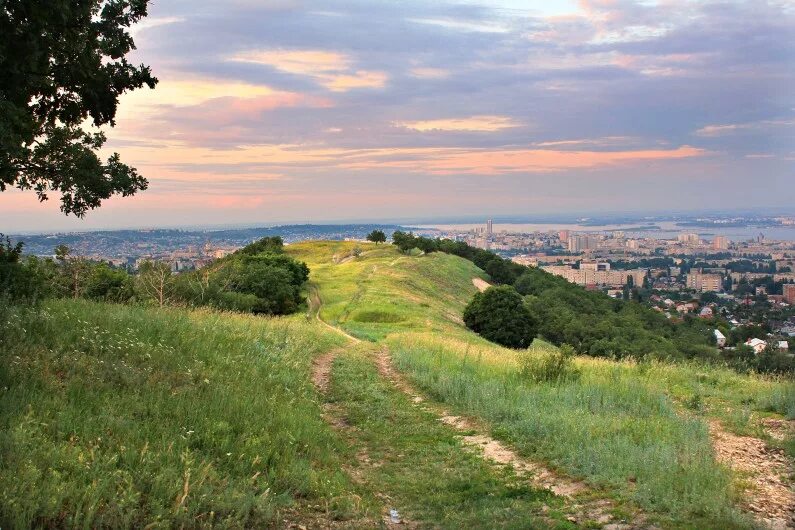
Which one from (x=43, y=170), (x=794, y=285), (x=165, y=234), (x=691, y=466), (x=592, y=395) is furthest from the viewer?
(x=165, y=234)

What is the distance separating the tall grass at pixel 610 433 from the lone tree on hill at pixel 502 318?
3198 centimetres

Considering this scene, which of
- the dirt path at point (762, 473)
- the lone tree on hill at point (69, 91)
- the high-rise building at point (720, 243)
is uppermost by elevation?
the lone tree on hill at point (69, 91)

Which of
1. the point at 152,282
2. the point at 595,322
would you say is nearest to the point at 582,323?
the point at 595,322

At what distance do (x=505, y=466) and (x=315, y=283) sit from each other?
160 ft

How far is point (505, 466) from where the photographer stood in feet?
24.6

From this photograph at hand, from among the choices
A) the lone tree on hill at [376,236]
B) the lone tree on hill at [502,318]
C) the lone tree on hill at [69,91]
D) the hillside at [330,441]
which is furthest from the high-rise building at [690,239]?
the lone tree on hill at [69,91]

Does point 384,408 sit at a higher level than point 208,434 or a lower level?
lower

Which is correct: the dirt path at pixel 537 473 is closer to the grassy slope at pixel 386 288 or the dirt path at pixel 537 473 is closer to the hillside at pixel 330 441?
the hillside at pixel 330 441

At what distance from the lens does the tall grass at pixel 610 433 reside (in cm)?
608

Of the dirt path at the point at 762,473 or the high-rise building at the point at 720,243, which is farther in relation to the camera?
the high-rise building at the point at 720,243

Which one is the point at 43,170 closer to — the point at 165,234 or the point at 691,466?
the point at 691,466

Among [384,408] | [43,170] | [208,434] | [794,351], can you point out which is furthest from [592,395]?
[794,351]

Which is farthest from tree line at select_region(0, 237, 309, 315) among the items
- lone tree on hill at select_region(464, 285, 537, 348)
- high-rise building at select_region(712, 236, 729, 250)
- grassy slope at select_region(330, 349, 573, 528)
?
high-rise building at select_region(712, 236, 729, 250)

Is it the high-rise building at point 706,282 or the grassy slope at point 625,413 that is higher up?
the grassy slope at point 625,413
